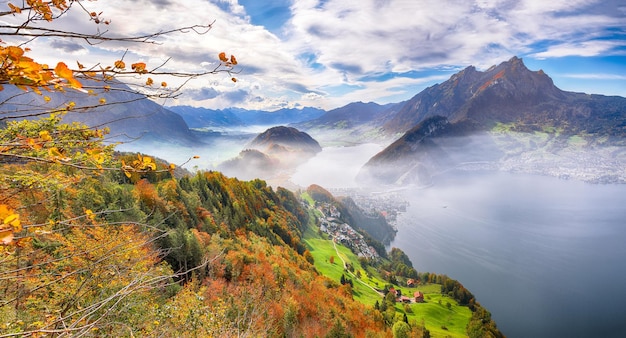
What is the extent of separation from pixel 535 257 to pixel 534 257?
1.16 ft

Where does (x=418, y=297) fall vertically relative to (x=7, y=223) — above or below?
below

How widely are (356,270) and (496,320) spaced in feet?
131

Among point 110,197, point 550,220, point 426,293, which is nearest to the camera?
point 110,197

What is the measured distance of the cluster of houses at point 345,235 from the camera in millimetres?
118250

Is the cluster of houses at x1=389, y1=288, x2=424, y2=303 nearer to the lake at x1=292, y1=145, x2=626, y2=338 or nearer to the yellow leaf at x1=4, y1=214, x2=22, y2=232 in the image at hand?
the lake at x1=292, y1=145, x2=626, y2=338

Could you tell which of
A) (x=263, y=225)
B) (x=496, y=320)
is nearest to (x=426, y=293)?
(x=496, y=320)

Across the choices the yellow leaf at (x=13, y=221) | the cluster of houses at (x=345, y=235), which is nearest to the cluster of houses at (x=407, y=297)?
the cluster of houses at (x=345, y=235)

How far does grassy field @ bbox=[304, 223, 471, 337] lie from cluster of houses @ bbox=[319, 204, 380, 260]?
1648 cm

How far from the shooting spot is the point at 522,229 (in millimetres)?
146000

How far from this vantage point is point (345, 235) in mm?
127625

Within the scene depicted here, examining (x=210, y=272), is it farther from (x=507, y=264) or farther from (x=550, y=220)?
(x=550, y=220)

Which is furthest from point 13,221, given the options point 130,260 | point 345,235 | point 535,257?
point 535,257

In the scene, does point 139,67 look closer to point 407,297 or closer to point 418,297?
point 407,297

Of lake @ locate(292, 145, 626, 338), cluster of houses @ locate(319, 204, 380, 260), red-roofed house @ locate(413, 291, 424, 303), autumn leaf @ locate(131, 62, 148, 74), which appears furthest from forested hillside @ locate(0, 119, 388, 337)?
lake @ locate(292, 145, 626, 338)
